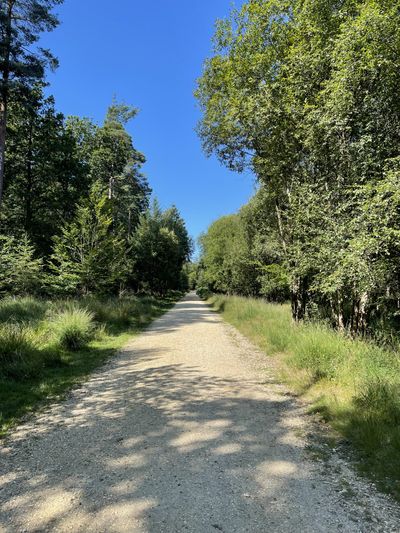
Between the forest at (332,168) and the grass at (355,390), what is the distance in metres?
0.02

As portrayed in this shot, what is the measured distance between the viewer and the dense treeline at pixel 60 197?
1466cm

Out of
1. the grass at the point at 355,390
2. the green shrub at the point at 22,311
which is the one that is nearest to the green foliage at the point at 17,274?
the green shrub at the point at 22,311

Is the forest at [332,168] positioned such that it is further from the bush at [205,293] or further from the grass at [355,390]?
the bush at [205,293]

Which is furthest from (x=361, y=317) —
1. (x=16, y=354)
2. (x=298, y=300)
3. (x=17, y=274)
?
(x=17, y=274)

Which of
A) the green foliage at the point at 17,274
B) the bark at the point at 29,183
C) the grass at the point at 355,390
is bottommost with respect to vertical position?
the grass at the point at 355,390

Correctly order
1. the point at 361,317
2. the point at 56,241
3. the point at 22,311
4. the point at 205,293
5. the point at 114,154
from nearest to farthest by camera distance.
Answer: the point at 361,317
the point at 22,311
the point at 56,241
the point at 114,154
the point at 205,293

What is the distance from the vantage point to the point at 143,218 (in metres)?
35.4

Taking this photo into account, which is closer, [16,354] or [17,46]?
[16,354]

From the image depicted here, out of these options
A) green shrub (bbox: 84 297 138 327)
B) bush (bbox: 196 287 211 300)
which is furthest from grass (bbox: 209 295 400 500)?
bush (bbox: 196 287 211 300)

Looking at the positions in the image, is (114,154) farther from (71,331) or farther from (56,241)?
(71,331)

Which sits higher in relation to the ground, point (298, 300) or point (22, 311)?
point (298, 300)

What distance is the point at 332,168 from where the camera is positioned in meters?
9.29

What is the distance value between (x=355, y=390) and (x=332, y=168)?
610 cm

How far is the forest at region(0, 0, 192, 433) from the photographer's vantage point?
7.83 m
